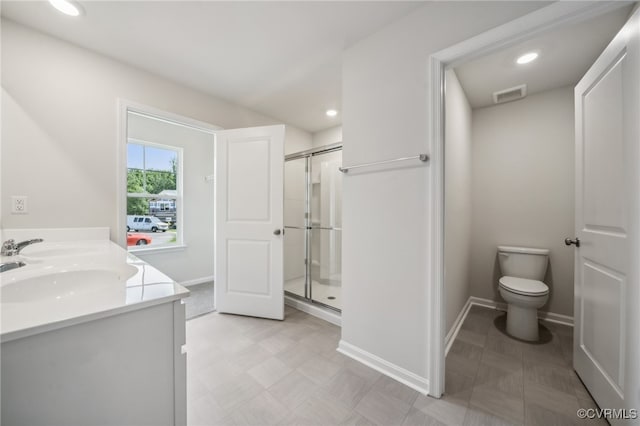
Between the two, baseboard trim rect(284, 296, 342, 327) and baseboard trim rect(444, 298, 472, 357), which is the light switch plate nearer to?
baseboard trim rect(284, 296, 342, 327)

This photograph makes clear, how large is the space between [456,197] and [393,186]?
35.5 inches

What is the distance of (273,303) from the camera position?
93.0 inches

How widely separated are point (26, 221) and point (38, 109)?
0.79 meters

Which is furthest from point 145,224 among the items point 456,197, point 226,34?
point 456,197

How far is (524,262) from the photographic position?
7.57 feet

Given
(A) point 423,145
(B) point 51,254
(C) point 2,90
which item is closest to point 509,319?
(A) point 423,145

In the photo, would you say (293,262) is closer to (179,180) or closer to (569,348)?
(179,180)

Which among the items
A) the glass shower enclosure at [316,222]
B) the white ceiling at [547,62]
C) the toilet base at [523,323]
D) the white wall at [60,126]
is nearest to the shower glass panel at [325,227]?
the glass shower enclosure at [316,222]

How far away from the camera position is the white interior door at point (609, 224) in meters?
1.07

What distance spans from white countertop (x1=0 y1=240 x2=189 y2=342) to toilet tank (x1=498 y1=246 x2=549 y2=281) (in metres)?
2.85

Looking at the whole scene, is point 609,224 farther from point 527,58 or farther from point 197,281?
point 197,281

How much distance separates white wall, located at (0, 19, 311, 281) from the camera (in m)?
1.58

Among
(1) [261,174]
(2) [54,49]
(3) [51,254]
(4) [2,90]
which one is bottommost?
(3) [51,254]

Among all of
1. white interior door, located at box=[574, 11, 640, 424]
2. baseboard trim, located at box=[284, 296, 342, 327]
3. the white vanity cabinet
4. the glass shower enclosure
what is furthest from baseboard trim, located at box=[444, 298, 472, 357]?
the white vanity cabinet
